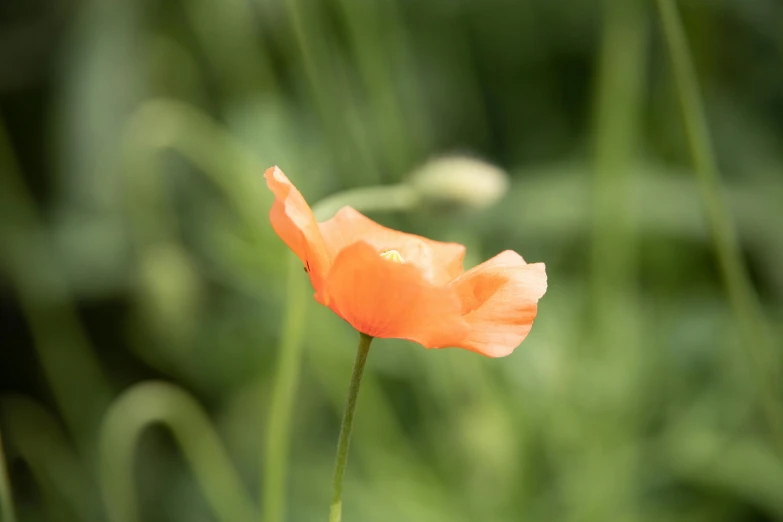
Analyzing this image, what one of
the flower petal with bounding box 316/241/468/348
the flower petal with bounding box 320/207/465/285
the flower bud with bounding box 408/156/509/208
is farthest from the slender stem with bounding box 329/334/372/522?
the flower bud with bounding box 408/156/509/208

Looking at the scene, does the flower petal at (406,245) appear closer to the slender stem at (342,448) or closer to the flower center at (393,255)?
the flower center at (393,255)

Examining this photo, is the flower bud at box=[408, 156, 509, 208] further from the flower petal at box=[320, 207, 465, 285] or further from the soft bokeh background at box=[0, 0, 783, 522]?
the soft bokeh background at box=[0, 0, 783, 522]

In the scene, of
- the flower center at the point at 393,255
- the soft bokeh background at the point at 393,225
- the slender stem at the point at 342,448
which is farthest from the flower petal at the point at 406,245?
the soft bokeh background at the point at 393,225

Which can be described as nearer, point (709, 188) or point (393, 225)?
point (709, 188)

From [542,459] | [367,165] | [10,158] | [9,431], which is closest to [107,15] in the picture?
[10,158]

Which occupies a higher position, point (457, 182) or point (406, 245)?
point (457, 182)

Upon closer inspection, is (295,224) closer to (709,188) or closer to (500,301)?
(500,301)

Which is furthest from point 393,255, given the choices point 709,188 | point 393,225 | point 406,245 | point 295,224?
point 393,225
